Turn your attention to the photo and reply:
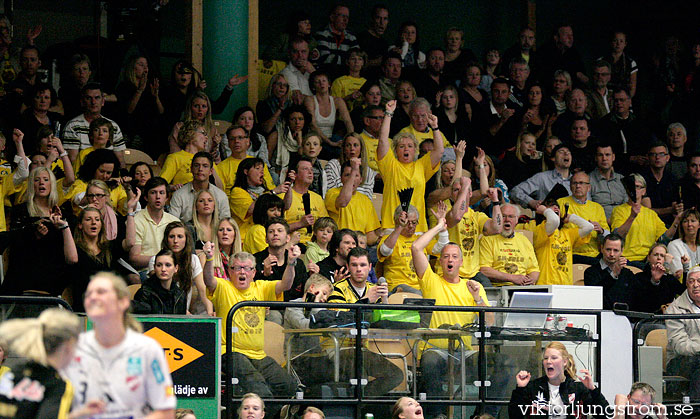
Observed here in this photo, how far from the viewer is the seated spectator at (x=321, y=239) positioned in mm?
10602

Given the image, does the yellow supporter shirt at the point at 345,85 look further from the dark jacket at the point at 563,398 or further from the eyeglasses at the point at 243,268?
the dark jacket at the point at 563,398

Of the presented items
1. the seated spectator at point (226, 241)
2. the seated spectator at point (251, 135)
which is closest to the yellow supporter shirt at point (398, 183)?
the seated spectator at point (251, 135)

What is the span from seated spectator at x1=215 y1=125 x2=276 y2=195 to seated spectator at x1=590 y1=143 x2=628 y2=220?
12.9ft

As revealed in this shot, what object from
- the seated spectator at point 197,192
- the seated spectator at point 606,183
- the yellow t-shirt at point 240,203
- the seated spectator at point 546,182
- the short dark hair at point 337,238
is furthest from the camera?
the seated spectator at point 606,183

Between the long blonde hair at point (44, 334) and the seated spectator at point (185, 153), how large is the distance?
6.50m

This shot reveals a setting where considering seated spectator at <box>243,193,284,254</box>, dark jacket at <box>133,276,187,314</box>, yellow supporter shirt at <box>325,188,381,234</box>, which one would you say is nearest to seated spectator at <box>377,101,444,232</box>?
yellow supporter shirt at <box>325,188,381,234</box>

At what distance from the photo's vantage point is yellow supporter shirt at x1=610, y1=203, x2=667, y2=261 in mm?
12719

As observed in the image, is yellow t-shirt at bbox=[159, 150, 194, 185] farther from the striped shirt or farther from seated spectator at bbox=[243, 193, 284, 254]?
seated spectator at bbox=[243, 193, 284, 254]

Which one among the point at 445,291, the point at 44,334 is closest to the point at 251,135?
the point at 445,291

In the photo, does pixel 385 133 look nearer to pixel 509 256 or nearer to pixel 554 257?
pixel 509 256

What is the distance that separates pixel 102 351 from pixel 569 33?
11528 mm

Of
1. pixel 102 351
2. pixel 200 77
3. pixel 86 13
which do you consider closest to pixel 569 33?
pixel 200 77

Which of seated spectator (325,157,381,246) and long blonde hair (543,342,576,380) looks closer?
long blonde hair (543,342,576,380)

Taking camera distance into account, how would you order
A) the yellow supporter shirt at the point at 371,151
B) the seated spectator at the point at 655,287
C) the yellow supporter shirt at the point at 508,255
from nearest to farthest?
the seated spectator at the point at 655,287 → the yellow supporter shirt at the point at 508,255 → the yellow supporter shirt at the point at 371,151
